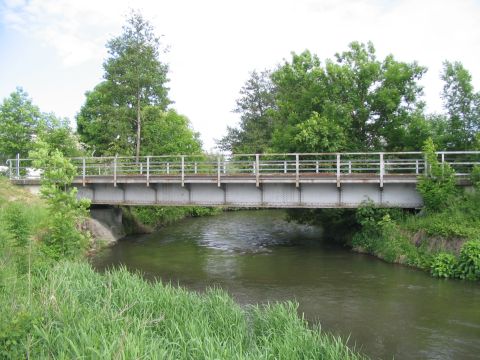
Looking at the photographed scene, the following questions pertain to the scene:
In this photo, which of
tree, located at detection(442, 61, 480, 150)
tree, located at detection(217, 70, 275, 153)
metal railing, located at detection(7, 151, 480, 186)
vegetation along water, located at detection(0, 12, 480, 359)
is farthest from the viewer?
tree, located at detection(217, 70, 275, 153)

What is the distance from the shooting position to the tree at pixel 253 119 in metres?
53.2

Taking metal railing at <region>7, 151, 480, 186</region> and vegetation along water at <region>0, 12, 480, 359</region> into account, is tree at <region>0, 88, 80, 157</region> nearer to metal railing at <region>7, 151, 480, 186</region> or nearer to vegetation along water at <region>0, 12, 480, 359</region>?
vegetation along water at <region>0, 12, 480, 359</region>

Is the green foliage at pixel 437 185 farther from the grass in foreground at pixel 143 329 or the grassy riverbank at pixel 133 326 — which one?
the grass in foreground at pixel 143 329

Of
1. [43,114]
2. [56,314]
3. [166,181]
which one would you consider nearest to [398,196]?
[166,181]

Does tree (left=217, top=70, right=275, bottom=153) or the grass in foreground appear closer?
the grass in foreground

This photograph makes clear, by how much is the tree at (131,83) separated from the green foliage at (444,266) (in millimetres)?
27301

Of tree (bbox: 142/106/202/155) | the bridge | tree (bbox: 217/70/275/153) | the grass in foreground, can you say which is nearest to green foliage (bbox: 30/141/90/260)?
the grass in foreground

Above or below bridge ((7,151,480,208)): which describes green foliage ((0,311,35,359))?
below

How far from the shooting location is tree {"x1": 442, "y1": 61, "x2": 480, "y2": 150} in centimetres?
2486

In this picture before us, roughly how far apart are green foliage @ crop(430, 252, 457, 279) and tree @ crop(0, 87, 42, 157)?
35951 mm

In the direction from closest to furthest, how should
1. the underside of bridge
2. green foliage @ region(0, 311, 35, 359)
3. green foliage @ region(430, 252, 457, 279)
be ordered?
green foliage @ region(0, 311, 35, 359)
green foliage @ region(430, 252, 457, 279)
the underside of bridge

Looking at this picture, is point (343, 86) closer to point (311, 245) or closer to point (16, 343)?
point (311, 245)

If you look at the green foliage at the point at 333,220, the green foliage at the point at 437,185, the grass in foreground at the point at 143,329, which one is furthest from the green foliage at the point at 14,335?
the green foliage at the point at 333,220

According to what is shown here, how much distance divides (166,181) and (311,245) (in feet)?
30.6
